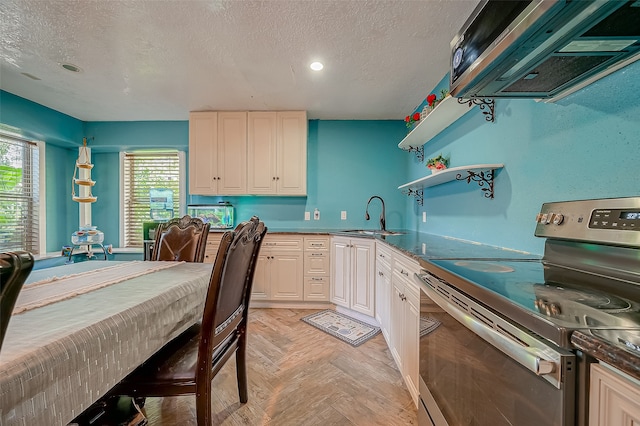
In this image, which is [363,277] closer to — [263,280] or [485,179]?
[263,280]

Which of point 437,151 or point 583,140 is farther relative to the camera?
point 437,151

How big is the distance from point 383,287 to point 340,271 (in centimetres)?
74

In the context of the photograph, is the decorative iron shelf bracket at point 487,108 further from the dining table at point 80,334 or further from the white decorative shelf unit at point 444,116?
the dining table at point 80,334

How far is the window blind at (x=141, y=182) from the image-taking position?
3.91 metres

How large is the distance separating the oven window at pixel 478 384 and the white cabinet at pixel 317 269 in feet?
6.09

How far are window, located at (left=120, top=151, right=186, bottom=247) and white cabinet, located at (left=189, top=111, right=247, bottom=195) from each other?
25.4 inches

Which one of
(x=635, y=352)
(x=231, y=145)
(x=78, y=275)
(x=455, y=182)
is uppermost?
(x=231, y=145)

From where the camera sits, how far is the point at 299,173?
3.38 m

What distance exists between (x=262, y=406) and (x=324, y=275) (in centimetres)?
164

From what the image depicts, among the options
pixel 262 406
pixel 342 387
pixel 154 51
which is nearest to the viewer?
pixel 262 406

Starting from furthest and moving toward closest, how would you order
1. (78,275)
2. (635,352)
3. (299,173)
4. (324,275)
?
(299,173) < (324,275) < (78,275) < (635,352)

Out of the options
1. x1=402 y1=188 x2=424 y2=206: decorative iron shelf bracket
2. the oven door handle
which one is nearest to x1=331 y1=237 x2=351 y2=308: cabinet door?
x1=402 y1=188 x2=424 y2=206: decorative iron shelf bracket

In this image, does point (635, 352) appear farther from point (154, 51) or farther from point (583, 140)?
point (154, 51)

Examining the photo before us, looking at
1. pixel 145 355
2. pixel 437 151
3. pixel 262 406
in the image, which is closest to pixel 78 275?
pixel 145 355
